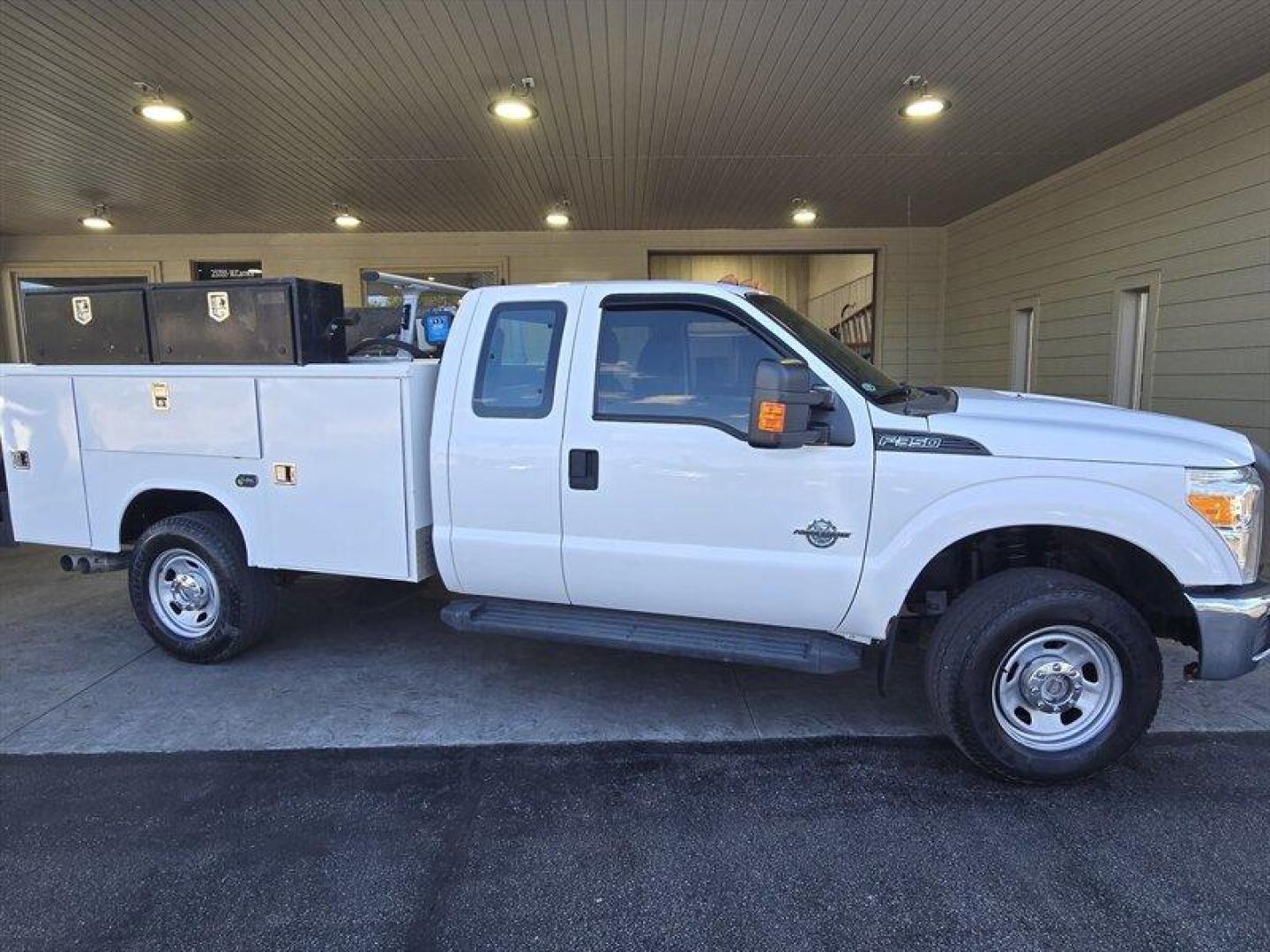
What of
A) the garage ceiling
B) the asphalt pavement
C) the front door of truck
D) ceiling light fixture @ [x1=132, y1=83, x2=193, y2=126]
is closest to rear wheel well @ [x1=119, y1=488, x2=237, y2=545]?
the asphalt pavement

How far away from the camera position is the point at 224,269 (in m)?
13.9

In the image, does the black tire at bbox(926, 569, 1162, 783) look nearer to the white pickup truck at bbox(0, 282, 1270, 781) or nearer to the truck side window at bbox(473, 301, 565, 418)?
the white pickup truck at bbox(0, 282, 1270, 781)

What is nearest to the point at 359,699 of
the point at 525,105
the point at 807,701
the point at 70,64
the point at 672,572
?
A: the point at 672,572

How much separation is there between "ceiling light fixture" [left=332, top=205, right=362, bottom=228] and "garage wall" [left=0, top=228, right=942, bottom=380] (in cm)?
89

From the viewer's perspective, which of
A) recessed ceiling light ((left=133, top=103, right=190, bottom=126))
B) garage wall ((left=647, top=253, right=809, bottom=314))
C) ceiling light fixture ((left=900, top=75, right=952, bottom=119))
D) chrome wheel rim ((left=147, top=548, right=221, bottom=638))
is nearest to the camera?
chrome wheel rim ((left=147, top=548, right=221, bottom=638))

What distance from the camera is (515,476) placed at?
382cm

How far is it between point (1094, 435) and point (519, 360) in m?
2.63

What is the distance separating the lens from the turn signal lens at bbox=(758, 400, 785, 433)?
10.2 ft

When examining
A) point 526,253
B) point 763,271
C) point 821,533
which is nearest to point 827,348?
point 821,533

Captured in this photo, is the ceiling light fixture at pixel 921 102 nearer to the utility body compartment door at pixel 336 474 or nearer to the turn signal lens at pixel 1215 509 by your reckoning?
the turn signal lens at pixel 1215 509

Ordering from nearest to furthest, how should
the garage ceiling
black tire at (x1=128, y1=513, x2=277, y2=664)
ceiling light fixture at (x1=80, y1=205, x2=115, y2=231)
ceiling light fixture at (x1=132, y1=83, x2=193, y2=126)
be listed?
black tire at (x1=128, y1=513, x2=277, y2=664)
the garage ceiling
ceiling light fixture at (x1=132, y1=83, x2=193, y2=126)
ceiling light fixture at (x1=80, y1=205, x2=115, y2=231)

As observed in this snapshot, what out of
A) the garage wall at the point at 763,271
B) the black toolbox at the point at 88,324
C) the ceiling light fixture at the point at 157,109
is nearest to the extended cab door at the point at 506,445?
the black toolbox at the point at 88,324

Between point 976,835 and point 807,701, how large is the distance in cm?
129

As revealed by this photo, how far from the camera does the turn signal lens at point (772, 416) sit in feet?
10.2
